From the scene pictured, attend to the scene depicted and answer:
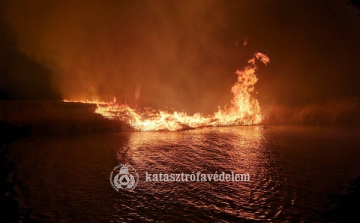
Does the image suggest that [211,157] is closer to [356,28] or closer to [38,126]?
[38,126]

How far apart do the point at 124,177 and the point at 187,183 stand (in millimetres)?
1680

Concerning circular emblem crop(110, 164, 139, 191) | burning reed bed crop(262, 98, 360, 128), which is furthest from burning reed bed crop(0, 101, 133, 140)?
burning reed bed crop(262, 98, 360, 128)

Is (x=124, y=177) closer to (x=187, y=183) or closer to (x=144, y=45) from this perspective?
(x=187, y=183)

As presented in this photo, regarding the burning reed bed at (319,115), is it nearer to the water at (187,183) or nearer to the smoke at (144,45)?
the smoke at (144,45)

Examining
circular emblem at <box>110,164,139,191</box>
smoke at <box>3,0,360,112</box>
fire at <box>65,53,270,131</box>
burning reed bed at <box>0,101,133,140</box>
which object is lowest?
circular emblem at <box>110,164,139,191</box>

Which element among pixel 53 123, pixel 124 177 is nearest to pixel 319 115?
pixel 124 177

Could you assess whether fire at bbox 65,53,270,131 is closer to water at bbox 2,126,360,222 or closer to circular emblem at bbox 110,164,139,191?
water at bbox 2,126,360,222

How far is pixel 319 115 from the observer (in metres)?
16.8

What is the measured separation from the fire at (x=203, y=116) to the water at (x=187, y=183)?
1854mm

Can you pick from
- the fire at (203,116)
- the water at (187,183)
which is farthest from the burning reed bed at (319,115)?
the water at (187,183)

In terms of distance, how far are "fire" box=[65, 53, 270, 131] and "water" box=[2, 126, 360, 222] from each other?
1854 mm

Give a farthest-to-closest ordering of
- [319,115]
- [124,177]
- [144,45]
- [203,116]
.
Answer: [144,45] → [319,115] → [203,116] → [124,177]

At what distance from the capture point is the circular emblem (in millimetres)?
6748

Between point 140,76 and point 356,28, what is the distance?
65.6ft
